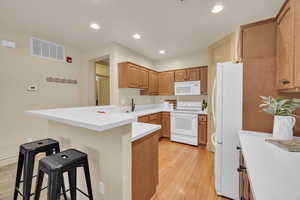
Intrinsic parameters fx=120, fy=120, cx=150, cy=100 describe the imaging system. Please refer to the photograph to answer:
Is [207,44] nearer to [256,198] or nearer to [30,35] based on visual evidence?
[256,198]

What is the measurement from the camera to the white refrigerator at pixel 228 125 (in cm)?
149

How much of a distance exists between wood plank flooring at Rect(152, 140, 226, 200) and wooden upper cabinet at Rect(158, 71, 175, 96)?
1.77m

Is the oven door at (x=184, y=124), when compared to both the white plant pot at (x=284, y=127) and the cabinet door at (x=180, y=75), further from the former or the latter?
the white plant pot at (x=284, y=127)

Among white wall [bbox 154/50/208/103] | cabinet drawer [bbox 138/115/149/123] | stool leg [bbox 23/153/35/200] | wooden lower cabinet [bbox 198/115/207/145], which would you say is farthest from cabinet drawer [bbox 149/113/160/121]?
stool leg [bbox 23/153/35/200]

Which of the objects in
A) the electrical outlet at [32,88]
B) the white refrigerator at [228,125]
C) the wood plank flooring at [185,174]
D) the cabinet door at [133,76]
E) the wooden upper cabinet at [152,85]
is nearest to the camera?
the white refrigerator at [228,125]

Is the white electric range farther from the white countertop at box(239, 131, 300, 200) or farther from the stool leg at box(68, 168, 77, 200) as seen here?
the stool leg at box(68, 168, 77, 200)

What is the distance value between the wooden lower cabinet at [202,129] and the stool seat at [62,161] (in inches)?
108

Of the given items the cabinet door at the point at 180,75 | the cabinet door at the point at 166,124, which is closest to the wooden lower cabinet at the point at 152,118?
the cabinet door at the point at 166,124

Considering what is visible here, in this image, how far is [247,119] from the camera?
4.91 feet

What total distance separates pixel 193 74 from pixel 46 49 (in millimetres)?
3742

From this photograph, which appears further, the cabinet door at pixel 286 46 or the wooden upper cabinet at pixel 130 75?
the wooden upper cabinet at pixel 130 75

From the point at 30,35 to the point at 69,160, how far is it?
306 cm

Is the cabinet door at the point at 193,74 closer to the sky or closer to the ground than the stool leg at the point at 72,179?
closer to the sky

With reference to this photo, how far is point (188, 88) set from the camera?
3512mm
